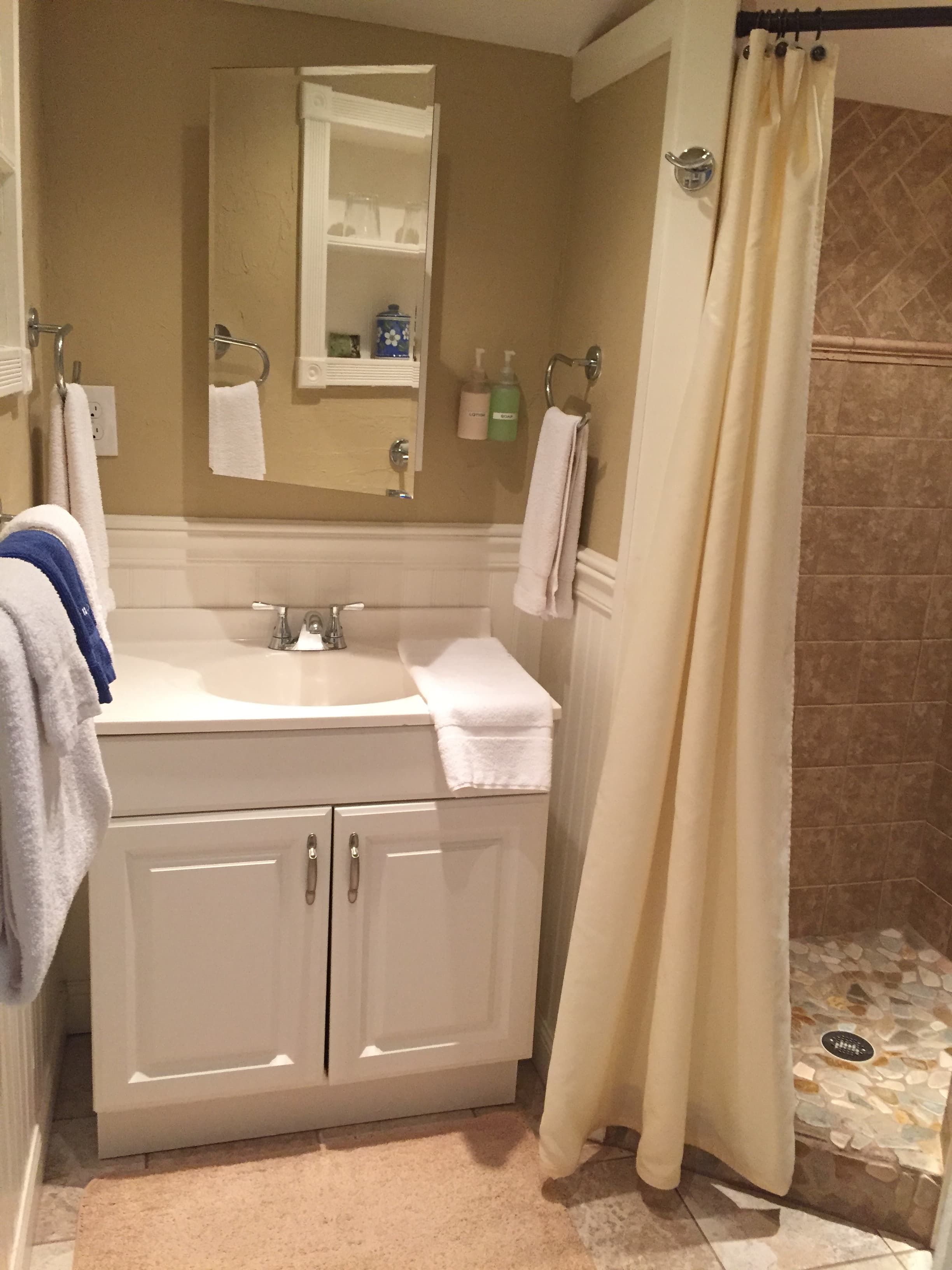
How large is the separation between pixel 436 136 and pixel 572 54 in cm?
40

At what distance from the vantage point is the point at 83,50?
190 centimetres

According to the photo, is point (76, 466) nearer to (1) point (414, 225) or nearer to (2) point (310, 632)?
(2) point (310, 632)

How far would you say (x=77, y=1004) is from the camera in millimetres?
2264

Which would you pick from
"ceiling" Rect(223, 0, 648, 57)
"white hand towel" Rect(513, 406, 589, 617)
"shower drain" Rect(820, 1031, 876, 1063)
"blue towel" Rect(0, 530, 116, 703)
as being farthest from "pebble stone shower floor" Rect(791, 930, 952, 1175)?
"ceiling" Rect(223, 0, 648, 57)

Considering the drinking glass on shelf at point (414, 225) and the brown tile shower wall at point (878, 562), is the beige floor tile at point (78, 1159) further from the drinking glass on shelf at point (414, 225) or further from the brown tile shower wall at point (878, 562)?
the drinking glass on shelf at point (414, 225)

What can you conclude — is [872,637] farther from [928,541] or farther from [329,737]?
[329,737]

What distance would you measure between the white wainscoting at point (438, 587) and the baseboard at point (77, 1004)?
21 mm

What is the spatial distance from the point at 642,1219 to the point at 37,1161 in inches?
42.3

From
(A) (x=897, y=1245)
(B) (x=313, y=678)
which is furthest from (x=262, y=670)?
(A) (x=897, y=1245)

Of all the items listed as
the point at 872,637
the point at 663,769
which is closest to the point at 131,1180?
the point at 663,769

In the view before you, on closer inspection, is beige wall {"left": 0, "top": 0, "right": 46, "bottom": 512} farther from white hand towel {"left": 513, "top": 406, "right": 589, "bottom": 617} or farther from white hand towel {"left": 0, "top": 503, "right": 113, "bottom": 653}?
white hand towel {"left": 513, "top": 406, "right": 589, "bottom": 617}

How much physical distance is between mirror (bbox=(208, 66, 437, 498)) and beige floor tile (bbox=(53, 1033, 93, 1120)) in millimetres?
1290

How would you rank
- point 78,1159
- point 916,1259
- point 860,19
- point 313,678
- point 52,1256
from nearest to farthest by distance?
point 860,19
point 52,1256
point 916,1259
point 78,1159
point 313,678

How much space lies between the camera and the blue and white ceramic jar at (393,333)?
196 centimetres
